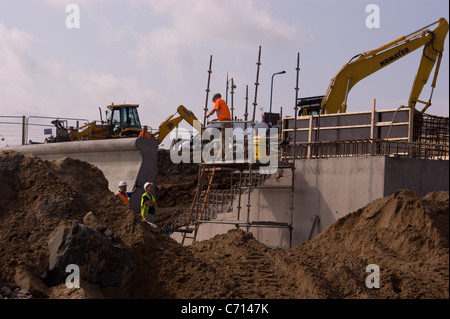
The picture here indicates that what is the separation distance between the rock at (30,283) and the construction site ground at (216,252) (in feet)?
0.05

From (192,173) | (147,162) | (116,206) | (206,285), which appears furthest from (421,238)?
(192,173)

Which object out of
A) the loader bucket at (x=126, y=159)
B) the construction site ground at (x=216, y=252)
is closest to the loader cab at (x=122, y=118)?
the loader bucket at (x=126, y=159)

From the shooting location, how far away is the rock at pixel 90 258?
8883mm

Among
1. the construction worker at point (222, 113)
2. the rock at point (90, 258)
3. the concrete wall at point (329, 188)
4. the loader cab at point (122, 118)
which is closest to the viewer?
the rock at point (90, 258)

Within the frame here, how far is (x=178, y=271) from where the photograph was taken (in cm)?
932

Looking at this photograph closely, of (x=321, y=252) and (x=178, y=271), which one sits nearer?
(x=178, y=271)

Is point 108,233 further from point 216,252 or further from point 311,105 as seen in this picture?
point 311,105

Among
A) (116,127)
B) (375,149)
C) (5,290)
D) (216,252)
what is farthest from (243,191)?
(116,127)

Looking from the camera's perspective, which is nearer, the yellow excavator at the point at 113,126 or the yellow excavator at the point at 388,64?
the yellow excavator at the point at 388,64

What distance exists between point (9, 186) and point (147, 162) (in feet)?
29.7

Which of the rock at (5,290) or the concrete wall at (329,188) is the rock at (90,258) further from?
the concrete wall at (329,188)

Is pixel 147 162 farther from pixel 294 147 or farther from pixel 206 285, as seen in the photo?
pixel 206 285

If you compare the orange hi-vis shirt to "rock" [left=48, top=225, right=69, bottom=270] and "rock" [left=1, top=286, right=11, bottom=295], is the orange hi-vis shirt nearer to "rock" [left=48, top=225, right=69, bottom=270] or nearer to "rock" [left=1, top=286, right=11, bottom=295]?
"rock" [left=48, top=225, right=69, bottom=270]

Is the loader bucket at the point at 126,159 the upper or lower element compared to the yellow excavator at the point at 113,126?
lower
